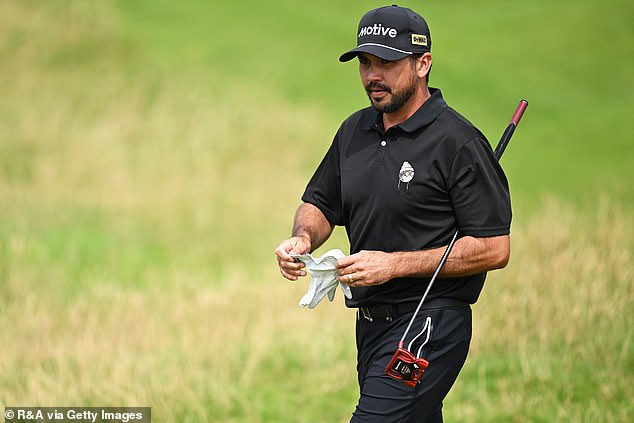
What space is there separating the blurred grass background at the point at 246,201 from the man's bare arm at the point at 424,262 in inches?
157

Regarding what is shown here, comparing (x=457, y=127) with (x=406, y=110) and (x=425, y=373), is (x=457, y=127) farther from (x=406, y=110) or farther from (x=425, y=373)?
(x=425, y=373)

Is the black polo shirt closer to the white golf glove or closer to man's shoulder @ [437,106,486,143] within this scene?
man's shoulder @ [437,106,486,143]

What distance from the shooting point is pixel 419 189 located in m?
5.50

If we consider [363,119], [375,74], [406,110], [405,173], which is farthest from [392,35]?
[405,173]

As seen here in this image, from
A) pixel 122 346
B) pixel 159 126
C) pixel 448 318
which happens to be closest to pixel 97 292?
pixel 122 346

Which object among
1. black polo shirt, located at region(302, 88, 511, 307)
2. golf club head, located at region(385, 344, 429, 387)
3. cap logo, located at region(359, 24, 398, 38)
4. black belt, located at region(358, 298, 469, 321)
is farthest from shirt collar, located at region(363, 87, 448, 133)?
golf club head, located at region(385, 344, 429, 387)

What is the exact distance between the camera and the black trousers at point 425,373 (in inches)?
219

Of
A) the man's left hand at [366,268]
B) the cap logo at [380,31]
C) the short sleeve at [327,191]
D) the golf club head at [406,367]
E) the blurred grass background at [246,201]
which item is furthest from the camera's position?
the blurred grass background at [246,201]

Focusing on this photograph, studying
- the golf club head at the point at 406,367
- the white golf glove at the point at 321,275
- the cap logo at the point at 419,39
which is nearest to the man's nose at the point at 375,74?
the cap logo at the point at 419,39

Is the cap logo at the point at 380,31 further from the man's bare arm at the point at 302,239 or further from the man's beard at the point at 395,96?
the man's bare arm at the point at 302,239

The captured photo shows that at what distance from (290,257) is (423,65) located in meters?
1.18

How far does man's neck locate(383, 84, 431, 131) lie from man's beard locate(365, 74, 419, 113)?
4cm

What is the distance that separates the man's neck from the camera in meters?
5.69

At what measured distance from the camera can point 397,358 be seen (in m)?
5.49
